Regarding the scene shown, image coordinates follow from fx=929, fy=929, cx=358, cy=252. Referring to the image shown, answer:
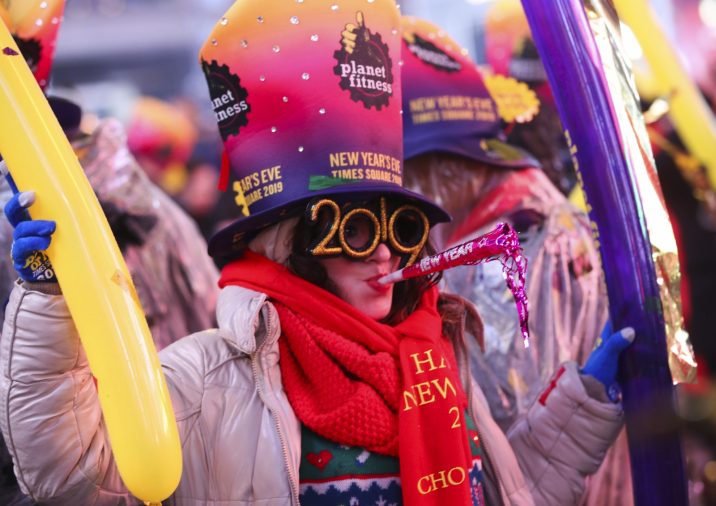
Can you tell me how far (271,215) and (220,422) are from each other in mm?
500

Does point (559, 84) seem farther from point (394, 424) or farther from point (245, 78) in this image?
point (394, 424)

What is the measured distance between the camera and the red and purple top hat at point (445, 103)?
3.17m

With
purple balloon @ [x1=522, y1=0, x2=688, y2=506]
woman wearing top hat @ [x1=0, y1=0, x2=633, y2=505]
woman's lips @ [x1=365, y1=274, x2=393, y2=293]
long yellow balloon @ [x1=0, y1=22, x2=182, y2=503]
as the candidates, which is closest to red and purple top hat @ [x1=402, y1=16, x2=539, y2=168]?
woman wearing top hat @ [x1=0, y1=0, x2=633, y2=505]

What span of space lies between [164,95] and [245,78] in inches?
194

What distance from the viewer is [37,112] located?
1.73m

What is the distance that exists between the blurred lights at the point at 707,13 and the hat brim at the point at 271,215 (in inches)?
147

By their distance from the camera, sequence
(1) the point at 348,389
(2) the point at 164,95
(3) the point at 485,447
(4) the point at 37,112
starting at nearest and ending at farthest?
1. (4) the point at 37,112
2. (1) the point at 348,389
3. (3) the point at 485,447
4. (2) the point at 164,95

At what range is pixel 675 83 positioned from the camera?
316cm

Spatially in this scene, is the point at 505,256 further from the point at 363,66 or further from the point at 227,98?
the point at 227,98

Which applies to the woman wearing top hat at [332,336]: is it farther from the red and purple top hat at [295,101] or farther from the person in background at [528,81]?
the person in background at [528,81]

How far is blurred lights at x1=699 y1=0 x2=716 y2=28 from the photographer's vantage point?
5.37 meters

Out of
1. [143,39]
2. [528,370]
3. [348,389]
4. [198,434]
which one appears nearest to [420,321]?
[348,389]

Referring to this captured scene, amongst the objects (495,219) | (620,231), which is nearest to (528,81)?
(495,219)

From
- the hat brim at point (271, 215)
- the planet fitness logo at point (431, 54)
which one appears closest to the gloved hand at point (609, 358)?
the hat brim at point (271, 215)
